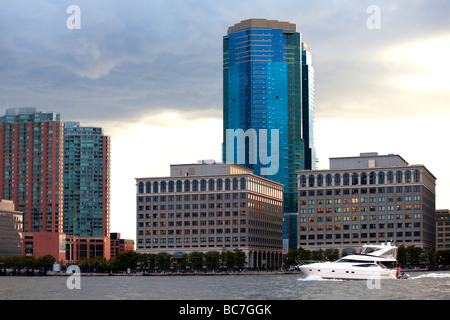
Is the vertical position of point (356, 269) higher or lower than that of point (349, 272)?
higher

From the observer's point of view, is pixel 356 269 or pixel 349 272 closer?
pixel 349 272

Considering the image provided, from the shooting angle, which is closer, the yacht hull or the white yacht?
the yacht hull

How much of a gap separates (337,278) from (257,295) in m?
40.5

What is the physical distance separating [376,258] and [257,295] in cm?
4525

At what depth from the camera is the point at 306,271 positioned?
153 m

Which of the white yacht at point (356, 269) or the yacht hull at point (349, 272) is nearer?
the yacht hull at point (349, 272)
